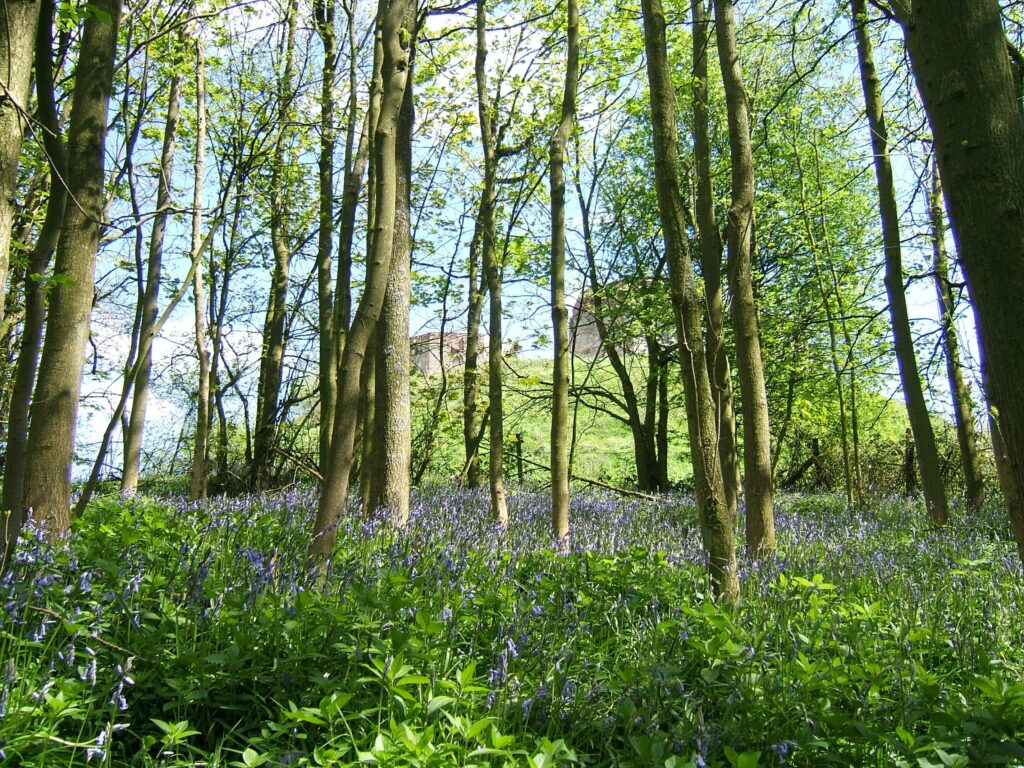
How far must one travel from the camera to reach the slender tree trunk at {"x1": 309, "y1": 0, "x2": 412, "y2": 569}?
4406 millimetres

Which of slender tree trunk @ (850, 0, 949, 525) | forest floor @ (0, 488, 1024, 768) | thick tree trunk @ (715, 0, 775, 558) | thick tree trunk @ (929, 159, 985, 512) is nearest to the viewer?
forest floor @ (0, 488, 1024, 768)

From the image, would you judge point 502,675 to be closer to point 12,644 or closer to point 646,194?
point 12,644

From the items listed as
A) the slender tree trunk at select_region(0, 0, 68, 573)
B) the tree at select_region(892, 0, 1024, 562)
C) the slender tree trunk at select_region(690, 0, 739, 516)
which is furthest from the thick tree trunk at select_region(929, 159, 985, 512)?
the slender tree trunk at select_region(0, 0, 68, 573)

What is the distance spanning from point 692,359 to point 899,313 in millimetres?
6034

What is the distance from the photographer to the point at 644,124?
52.6 ft

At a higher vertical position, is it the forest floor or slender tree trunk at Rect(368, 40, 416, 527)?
slender tree trunk at Rect(368, 40, 416, 527)

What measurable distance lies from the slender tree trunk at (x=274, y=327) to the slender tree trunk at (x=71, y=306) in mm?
7105

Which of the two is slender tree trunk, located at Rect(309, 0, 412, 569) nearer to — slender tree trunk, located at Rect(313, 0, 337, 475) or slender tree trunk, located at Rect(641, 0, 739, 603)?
slender tree trunk, located at Rect(641, 0, 739, 603)

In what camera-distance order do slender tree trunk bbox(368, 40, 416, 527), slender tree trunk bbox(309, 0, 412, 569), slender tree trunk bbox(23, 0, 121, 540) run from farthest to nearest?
slender tree trunk bbox(368, 40, 416, 527), slender tree trunk bbox(23, 0, 121, 540), slender tree trunk bbox(309, 0, 412, 569)

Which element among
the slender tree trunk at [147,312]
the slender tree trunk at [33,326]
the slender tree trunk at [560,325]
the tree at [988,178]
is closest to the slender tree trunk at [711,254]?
the slender tree trunk at [560,325]

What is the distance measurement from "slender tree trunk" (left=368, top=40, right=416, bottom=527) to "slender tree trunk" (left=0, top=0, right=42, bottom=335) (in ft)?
11.5

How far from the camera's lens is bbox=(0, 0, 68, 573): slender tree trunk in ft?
13.8

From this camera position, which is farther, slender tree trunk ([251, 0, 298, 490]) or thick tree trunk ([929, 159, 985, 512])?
slender tree trunk ([251, 0, 298, 490])

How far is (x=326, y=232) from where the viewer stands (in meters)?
11.6
